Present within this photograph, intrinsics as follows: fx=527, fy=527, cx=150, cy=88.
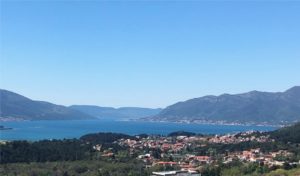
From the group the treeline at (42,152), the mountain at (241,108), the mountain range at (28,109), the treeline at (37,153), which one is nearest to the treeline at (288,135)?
the treeline at (42,152)

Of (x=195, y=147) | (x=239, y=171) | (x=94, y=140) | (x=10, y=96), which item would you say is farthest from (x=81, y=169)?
(x=10, y=96)

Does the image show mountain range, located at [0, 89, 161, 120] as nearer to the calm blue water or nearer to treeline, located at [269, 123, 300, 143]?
the calm blue water

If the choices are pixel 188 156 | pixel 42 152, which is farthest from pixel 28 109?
pixel 42 152

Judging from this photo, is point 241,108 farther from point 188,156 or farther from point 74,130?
point 188,156

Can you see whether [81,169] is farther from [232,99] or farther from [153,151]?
[232,99]

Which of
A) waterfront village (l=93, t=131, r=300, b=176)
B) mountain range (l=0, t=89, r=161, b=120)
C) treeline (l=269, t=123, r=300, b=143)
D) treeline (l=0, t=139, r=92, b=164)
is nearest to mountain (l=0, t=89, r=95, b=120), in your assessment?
mountain range (l=0, t=89, r=161, b=120)

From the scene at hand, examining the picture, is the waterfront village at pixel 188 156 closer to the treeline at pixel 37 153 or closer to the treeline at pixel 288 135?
the treeline at pixel 288 135

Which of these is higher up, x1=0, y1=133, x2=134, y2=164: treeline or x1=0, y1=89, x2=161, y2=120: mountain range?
x1=0, y1=89, x2=161, y2=120: mountain range
